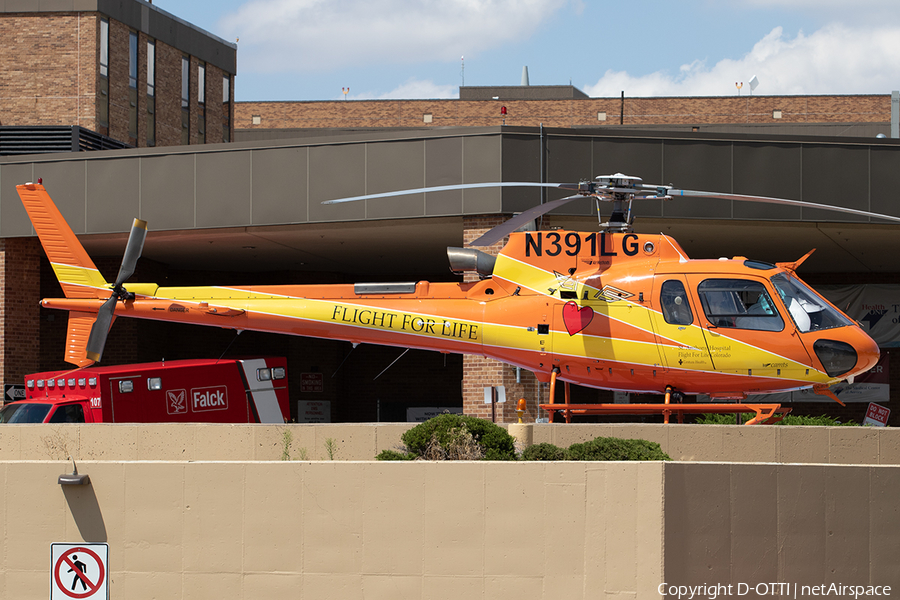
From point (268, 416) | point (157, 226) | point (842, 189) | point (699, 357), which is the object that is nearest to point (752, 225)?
point (842, 189)

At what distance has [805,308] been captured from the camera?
44.1ft

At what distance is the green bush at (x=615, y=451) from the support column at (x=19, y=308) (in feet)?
52.0

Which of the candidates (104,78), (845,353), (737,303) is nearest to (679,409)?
(737,303)

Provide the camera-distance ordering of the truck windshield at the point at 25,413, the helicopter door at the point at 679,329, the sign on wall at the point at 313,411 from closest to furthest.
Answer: the helicopter door at the point at 679,329 → the truck windshield at the point at 25,413 → the sign on wall at the point at 313,411

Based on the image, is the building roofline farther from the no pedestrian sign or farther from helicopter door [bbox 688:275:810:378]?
the no pedestrian sign

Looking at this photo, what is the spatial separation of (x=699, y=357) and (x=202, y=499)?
748 cm

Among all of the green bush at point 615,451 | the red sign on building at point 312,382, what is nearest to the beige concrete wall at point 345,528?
the green bush at point 615,451

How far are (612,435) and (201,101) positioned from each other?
3263 cm

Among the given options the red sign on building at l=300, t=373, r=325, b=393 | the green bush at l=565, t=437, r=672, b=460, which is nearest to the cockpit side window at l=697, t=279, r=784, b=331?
the green bush at l=565, t=437, r=672, b=460

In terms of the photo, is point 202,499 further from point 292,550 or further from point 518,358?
point 518,358

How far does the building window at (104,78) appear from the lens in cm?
3397

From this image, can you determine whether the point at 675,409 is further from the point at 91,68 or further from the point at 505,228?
the point at 91,68

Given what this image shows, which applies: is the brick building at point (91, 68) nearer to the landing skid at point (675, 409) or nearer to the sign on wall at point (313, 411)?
the sign on wall at point (313, 411)

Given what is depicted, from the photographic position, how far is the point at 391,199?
65.3 ft
